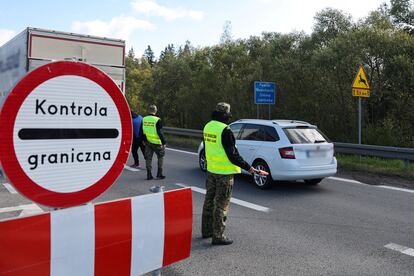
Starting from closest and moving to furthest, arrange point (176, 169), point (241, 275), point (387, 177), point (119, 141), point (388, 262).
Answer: point (119, 141) → point (241, 275) → point (388, 262) → point (387, 177) → point (176, 169)

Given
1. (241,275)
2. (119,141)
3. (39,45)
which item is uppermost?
(39,45)

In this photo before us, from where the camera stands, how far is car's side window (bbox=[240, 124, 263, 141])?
30.3 ft

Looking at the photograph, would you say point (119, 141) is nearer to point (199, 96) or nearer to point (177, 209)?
point (177, 209)

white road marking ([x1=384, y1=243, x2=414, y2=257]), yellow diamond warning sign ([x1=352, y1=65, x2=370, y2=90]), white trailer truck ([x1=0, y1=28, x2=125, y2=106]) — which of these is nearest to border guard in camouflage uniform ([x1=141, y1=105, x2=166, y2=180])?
white trailer truck ([x1=0, y1=28, x2=125, y2=106])

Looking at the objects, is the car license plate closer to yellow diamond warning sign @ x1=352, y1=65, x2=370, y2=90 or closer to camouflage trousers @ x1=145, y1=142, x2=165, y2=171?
camouflage trousers @ x1=145, y1=142, x2=165, y2=171

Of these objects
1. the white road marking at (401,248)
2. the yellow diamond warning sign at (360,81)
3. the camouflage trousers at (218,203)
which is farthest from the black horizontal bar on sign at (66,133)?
the yellow diamond warning sign at (360,81)

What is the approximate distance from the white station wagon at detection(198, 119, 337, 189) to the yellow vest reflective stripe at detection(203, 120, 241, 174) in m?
3.54

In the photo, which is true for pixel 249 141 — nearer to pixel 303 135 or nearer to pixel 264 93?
pixel 303 135

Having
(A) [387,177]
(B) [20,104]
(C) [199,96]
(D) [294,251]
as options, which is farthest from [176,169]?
(C) [199,96]

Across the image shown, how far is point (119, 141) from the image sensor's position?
2.17 meters

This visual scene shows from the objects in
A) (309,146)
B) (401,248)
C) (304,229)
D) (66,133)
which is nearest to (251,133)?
(309,146)

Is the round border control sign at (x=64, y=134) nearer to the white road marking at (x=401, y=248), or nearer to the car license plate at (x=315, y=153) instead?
the white road marking at (x=401, y=248)

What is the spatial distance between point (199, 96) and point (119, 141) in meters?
22.5

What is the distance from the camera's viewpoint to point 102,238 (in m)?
2.14
